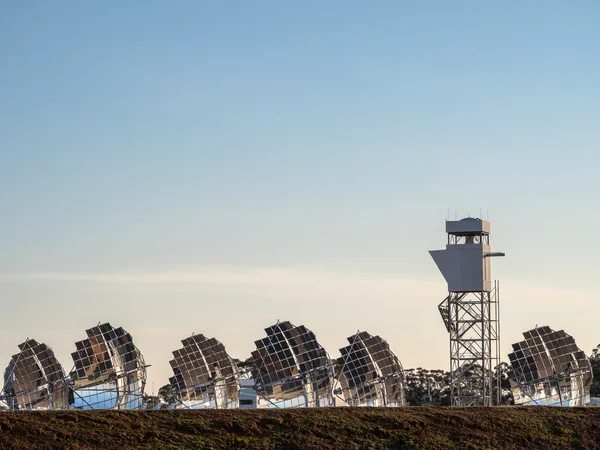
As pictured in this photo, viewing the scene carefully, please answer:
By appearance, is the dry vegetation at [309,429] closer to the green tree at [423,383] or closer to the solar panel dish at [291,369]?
the solar panel dish at [291,369]

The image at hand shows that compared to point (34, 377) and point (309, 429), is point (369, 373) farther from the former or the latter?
point (34, 377)

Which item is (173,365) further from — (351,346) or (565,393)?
(565,393)

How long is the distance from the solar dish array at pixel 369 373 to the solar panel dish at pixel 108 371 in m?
14.7

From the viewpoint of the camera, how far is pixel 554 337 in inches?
3314

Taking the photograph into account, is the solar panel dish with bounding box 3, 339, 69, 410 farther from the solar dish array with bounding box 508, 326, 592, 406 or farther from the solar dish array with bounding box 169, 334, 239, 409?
the solar dish array with bounding box 508, 326, 592, 406

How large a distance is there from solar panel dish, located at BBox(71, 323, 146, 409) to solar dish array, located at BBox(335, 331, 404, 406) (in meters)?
14.7

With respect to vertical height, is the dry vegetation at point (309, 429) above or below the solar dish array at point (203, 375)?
below

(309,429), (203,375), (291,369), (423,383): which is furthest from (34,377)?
(423,383)

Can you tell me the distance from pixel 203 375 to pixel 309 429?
2257 cm

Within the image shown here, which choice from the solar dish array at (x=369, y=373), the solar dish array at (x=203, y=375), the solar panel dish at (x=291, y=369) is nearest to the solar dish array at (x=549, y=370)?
the solar dish array at (x=369, y=373)

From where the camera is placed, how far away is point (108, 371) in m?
82.4

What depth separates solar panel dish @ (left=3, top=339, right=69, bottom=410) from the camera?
8375 centimetres

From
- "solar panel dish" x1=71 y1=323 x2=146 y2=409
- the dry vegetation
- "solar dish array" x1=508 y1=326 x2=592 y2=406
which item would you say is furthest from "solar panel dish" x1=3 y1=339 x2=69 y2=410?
"solar dish array" x1=508 y1=326 x2=592 y2=406

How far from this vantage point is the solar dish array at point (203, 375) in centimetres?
8269
